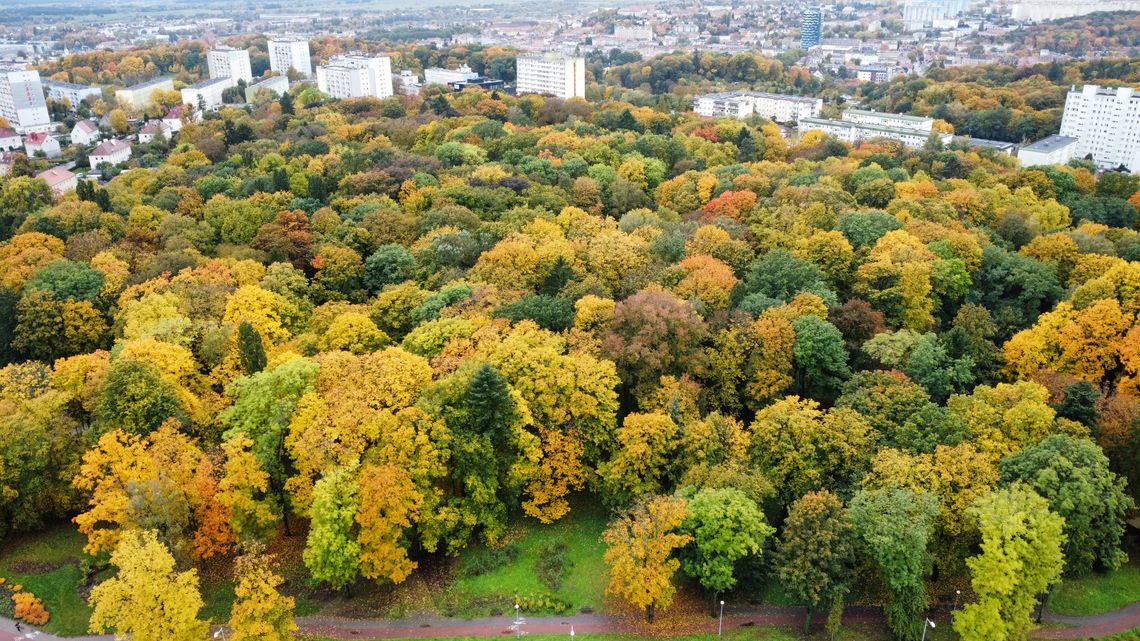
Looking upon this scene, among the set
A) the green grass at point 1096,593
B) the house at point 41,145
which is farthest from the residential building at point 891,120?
the house at point 41,145

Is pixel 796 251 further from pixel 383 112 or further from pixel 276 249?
pixel 383 112

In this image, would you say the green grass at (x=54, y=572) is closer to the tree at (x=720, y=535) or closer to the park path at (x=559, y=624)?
the park path at (x=559, y=624)

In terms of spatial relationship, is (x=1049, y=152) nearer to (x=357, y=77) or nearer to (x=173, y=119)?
(x=357, y=77)

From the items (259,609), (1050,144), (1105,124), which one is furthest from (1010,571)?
(1105,124)

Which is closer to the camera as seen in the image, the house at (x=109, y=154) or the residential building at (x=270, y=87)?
the house at (x=109, y=154)

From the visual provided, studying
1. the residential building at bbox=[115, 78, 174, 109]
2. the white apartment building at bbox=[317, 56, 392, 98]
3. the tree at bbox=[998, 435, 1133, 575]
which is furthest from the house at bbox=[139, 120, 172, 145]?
the tree at bbox=[998, 435, 1133, 575]

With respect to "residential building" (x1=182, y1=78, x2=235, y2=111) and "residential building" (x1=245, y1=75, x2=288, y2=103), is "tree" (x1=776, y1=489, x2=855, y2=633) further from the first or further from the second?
"residential building" (x1=182, y1=78, x2=235, y2=111)
